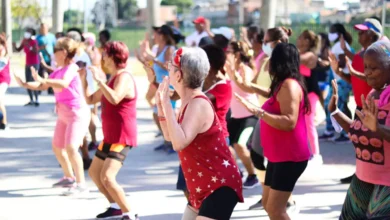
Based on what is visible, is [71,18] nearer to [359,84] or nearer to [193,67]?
[359,84]

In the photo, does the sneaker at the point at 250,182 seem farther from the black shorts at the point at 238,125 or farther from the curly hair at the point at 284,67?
the curly hair at the point at 284,67

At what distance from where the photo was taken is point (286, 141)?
19.0 ft

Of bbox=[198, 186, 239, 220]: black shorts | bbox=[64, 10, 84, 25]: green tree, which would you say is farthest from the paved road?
bbox=[64, 10, 84, 25]: green tree

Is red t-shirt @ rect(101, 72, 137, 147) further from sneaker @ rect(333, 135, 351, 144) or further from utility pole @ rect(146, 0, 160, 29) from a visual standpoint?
utility pole @ rect(146, 0, 160, 29)

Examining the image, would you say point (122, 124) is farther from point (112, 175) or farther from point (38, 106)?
point (38, 106)

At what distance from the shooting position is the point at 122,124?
7.28m

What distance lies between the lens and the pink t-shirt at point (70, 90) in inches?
335

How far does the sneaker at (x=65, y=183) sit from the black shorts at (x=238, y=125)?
1.93 m

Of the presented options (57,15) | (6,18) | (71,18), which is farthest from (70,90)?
(71,18)

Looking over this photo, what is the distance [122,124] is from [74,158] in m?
1.34

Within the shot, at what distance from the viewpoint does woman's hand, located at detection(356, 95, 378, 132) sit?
13.8ft

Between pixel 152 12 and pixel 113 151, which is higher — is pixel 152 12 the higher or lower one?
the higher one

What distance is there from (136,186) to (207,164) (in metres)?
4.33

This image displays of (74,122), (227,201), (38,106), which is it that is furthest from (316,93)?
(38,106)
